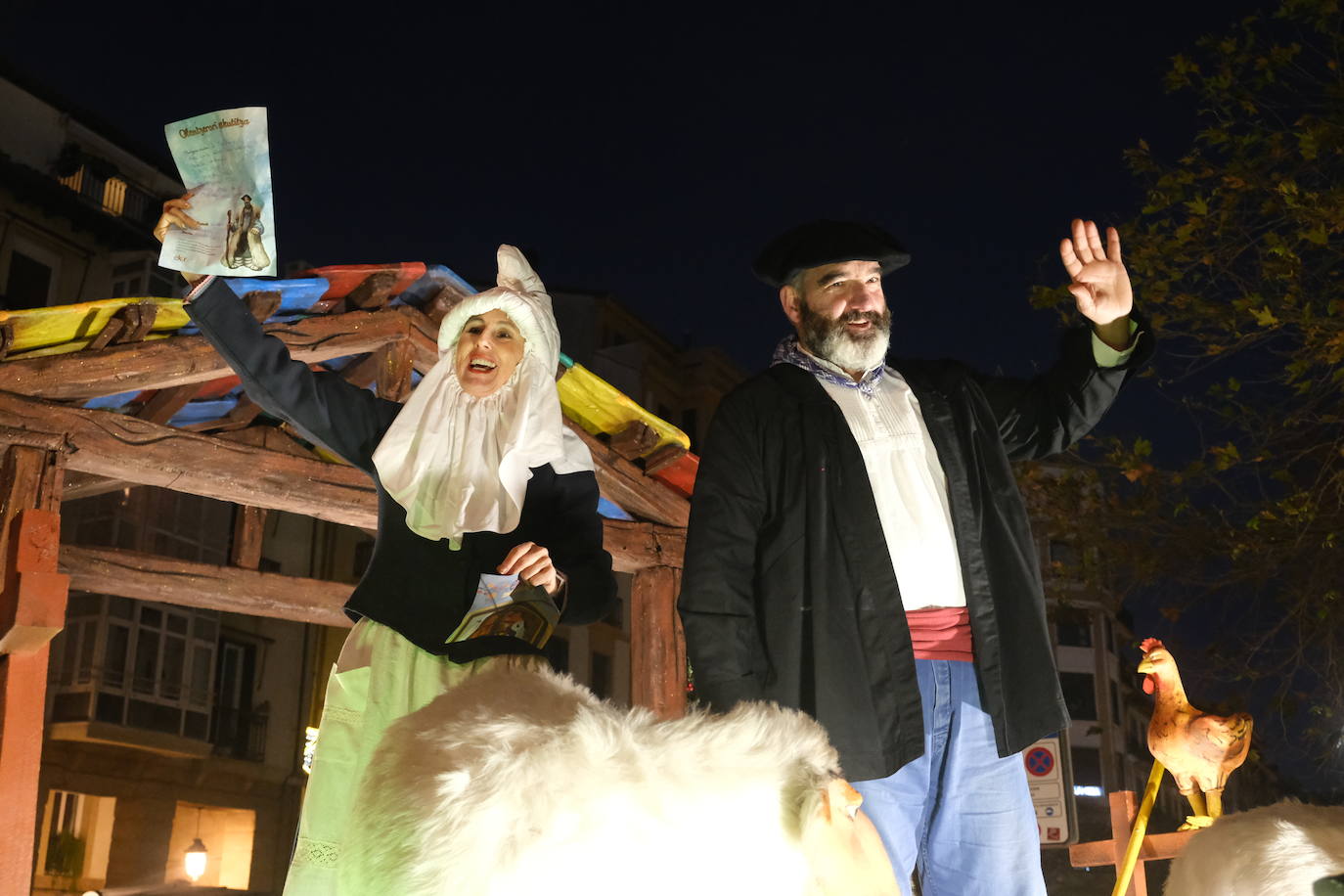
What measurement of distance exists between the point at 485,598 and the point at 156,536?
2081cm

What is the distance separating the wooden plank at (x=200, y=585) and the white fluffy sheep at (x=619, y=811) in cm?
662

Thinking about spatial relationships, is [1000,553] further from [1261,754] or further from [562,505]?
[1261,754]

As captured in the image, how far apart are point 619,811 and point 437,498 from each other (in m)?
1.97

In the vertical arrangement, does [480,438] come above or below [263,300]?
below

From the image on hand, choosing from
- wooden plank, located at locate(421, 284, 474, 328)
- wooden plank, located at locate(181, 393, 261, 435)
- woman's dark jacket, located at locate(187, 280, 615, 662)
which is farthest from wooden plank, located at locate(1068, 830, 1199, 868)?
wooden plank, located at locate(181, 393, 261, 435)

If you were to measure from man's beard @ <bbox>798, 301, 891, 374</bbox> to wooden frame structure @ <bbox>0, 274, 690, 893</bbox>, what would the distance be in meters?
4.55

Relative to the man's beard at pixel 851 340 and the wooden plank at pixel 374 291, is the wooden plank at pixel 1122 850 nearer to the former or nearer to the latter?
the man's beard at pixel 851 340

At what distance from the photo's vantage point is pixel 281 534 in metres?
24.5

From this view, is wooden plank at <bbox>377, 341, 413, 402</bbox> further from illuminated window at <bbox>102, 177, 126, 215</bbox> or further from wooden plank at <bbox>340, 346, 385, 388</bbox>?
illuminated window at <bbox>102, 177, 126, 215</bbox>

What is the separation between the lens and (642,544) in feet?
28.2

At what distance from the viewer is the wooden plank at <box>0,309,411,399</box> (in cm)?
690

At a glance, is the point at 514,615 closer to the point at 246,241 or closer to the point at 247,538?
the point at 246,241

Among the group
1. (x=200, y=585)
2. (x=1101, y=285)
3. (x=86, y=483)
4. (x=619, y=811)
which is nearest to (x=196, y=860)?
(x=86, y=483)

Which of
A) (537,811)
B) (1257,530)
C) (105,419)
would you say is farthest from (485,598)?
(1257,530)
